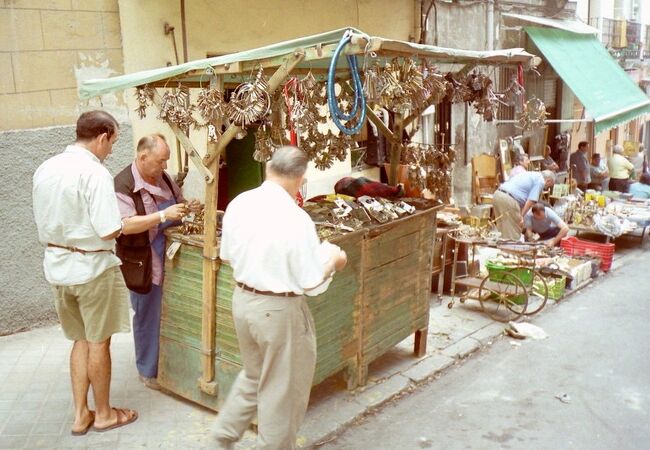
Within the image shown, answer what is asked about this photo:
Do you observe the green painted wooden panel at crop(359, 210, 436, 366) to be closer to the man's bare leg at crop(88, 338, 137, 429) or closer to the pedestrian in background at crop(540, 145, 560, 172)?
the man's bare leg at crop(88, 338, 137, 429)

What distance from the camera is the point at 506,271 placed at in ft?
24.9

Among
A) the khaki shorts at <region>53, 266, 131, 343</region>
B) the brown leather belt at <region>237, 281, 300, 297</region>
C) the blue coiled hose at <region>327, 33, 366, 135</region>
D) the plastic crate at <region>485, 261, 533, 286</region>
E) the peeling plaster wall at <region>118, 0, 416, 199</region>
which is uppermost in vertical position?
the peeling plaster wall at <region>118, 0, 416, 199</region>

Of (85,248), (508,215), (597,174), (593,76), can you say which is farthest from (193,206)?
(597,174)

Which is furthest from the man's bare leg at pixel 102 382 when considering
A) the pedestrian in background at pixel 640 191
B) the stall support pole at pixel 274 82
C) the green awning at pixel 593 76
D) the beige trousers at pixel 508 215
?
the pedestrian in background at pixel 640 191

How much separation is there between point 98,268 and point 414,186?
339cm

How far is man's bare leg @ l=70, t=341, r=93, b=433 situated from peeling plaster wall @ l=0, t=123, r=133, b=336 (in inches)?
92.7

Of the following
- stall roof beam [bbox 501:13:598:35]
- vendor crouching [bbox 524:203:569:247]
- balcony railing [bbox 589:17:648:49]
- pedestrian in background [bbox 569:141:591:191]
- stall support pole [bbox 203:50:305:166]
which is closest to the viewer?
stall support pole [bbox 203:50:305:166]

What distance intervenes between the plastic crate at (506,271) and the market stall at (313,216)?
192 centimetres

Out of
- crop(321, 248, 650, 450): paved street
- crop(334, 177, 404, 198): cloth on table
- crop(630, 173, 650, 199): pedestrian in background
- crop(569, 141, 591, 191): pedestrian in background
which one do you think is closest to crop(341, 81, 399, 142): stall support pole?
crop(334, 177, 404, 198): cloth on table

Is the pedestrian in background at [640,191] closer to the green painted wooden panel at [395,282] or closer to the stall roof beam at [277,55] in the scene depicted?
the green painted wooden panel at [395,282]

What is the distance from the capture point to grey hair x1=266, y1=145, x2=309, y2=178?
3820 mm

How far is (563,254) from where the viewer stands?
9484mm

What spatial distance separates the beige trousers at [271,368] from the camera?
377cm

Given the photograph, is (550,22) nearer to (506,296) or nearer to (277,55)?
(506,296)
